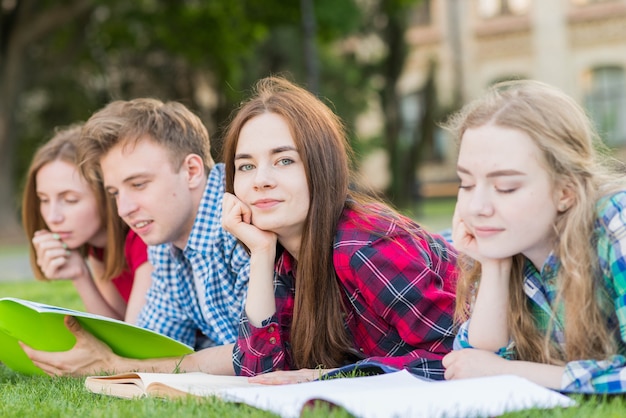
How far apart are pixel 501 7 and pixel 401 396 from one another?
104 feet

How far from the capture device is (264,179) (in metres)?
3.31

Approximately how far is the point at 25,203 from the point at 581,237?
3216 mm

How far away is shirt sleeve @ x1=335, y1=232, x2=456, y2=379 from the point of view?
10.5 feet

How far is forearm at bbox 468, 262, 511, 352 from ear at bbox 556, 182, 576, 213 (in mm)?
262

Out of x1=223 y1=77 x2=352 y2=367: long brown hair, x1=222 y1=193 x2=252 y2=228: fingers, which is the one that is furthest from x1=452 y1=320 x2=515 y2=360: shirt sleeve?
x1=222 y1=193 x2=252 y2=228: fingers

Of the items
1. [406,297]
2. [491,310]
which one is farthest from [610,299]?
[406,297]

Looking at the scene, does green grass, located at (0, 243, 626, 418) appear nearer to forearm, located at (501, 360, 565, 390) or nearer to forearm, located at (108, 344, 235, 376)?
forearm, located at (501, 360, 565, 390)

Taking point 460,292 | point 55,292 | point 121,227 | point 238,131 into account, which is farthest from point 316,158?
point 55,292

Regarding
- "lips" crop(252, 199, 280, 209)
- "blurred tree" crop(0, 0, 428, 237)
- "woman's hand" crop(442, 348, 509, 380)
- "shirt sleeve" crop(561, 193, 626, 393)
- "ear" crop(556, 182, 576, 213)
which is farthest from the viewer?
"blurred tree" crop(0, 0, 428, 237)

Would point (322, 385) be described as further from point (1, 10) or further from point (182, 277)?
point (1, 10)

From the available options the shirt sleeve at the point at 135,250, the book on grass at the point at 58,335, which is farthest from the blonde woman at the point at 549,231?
the shirt sleeve at the point at 135,250

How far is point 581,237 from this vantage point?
2.61 meters

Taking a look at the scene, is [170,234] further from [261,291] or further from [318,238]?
[318,238]

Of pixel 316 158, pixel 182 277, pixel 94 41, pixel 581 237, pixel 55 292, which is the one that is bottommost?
pixel 55 292
